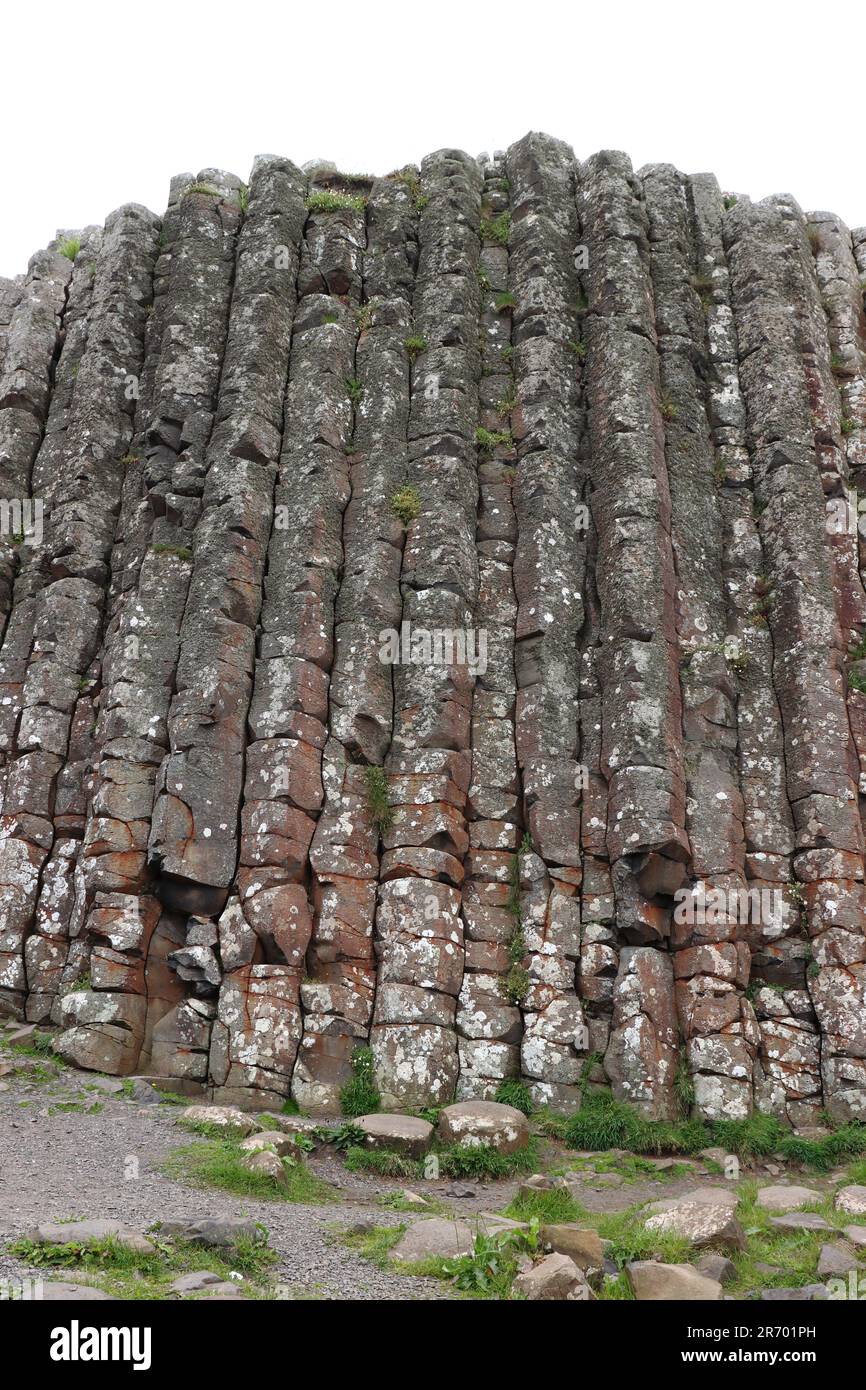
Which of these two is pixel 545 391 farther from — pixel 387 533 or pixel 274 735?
pixel 274 735

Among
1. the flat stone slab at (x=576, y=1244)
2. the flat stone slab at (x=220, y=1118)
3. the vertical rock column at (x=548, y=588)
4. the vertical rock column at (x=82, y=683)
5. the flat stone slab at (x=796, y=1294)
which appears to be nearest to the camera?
the flat stone slab at (x=796, y=1294)

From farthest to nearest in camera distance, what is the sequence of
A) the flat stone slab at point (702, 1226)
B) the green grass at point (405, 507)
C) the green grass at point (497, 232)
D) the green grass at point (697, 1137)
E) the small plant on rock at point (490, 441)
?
the green grass at point (497, 232), the small plant on rock at point (490, 441), the green grass at point (405, 507), the green grass at point (697, 1137), the flat stone slab at point (702, 1226)

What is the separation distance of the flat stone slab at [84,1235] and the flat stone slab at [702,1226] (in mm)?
4716

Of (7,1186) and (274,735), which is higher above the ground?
(274,735)

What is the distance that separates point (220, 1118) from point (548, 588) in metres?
9.95

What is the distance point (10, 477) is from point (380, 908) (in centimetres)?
1163

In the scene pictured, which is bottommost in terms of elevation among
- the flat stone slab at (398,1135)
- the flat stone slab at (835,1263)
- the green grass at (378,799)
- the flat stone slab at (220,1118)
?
the flat stone slab at (835,1263)

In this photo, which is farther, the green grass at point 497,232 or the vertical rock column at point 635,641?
the green grass at point 497,232

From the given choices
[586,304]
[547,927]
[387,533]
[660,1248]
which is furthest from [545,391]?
[660,1248]

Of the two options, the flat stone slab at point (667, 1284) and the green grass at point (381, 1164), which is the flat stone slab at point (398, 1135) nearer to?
the green grass at point (381, 1164)

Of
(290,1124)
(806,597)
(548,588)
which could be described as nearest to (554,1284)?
(290,1124)

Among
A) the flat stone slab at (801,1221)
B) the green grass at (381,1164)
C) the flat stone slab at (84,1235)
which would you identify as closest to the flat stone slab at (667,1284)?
the flat stone slab at (801,1221)

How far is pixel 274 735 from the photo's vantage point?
18438mm

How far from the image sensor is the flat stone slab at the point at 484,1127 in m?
14.8
